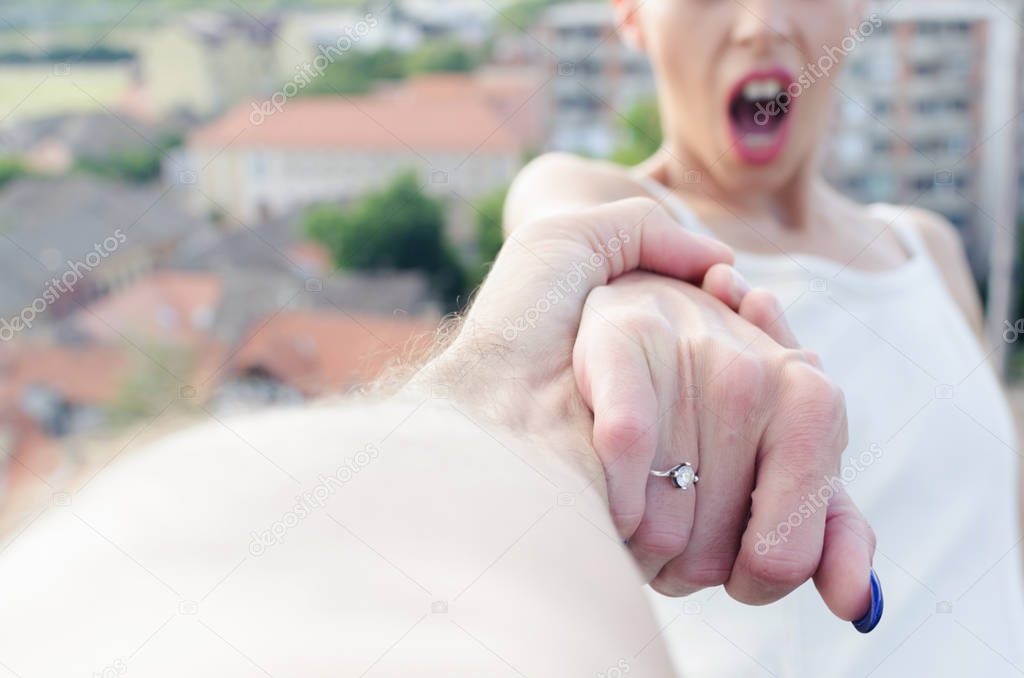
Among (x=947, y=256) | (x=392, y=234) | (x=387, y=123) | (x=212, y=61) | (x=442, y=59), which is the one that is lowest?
(x=392, y=234)

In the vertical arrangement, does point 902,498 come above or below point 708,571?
below

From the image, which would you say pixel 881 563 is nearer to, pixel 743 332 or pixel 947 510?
pixel 947 510

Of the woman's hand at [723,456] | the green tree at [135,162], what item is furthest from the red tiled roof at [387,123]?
the woman's hand at [723,456]

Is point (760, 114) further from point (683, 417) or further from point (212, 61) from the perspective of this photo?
point (212, 61)

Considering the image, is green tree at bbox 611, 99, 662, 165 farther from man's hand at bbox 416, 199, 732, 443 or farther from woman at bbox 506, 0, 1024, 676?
man's hand at bbox 416, 199, 732, 443

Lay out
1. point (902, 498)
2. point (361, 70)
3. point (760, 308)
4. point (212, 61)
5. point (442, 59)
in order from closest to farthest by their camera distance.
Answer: point (760, 308) < point (902, 498) < point (212, 61) < point (361, 70) < point (442, 59)

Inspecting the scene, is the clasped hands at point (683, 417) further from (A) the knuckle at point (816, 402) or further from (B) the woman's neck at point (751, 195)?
(B) the woman's neck at point (751, 195)

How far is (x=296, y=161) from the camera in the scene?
1614 centimetres

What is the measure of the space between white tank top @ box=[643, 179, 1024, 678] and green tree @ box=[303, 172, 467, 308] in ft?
44.7

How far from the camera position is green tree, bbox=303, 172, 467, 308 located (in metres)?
14.6

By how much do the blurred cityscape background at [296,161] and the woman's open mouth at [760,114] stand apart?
1018 cm

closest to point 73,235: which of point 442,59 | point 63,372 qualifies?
point 63,372

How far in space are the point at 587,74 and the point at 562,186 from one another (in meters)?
17.3

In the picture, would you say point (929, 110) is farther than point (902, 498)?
Yes
